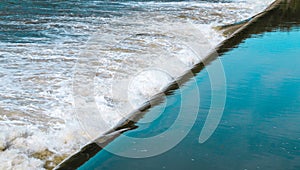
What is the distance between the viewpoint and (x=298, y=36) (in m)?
17.4

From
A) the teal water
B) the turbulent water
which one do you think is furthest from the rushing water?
Answer: the turbulent water

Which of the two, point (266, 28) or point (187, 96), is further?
point (266, 28)

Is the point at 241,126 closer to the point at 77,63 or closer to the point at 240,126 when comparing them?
the point at 240,126

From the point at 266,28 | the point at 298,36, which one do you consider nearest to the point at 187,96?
the point at 298,36

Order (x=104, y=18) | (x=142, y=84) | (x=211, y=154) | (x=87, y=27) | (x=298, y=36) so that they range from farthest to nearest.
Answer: (x=104, y=18) < (x=87, y=27) < (x=298, y=36) < (x=142, y=84) < (x=211, y=154)

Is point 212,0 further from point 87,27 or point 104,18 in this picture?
point 87,27

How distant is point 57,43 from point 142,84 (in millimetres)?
5473

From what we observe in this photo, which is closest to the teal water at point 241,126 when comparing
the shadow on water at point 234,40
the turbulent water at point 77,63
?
the shadow on water at point 234,40

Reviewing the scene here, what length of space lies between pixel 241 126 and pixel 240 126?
19mm

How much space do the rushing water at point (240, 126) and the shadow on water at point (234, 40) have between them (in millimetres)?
169

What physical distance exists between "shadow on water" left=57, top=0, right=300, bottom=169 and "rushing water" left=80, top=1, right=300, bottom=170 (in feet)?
0.56

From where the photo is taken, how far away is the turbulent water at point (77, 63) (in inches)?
312

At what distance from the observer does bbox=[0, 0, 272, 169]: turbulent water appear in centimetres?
793

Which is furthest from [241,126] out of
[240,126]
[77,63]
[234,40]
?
[234,40]
